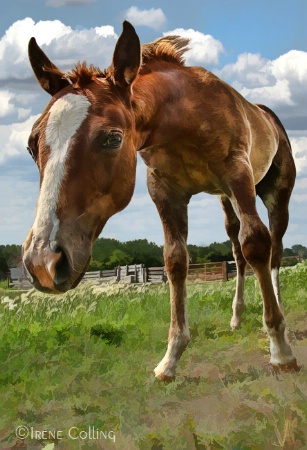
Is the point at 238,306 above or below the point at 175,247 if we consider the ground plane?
below

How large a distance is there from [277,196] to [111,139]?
3.90m

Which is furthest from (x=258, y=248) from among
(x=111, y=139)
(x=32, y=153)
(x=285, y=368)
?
(x=32, y=153)

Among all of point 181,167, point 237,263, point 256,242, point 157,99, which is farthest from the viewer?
point 237,263

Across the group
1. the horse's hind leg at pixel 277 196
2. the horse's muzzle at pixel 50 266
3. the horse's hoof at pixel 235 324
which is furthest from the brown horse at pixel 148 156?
the horse's hoof at pixel 235 324

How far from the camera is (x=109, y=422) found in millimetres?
4301

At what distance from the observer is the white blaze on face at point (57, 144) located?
3.73 metres

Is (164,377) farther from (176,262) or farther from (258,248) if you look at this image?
(258,248)

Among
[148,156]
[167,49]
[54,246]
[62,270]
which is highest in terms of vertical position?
[167,49]

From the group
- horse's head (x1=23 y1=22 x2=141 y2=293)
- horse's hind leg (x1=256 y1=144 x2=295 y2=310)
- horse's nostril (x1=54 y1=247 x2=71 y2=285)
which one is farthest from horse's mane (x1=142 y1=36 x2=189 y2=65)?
horse's hind leg (x1=256 y1=144 x2=295 y2=310)

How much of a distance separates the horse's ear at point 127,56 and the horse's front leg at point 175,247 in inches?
62.6

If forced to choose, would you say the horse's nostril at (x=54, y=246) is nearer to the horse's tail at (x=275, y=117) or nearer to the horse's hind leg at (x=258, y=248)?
the horse's hind leg at (x=258, y=248)

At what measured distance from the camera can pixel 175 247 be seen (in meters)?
5.84

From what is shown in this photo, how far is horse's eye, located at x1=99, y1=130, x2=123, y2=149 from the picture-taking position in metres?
4.11

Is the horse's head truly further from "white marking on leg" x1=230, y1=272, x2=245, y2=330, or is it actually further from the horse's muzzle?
"white marking on leg" x1=230, y1=272, x2=245, y2=330
